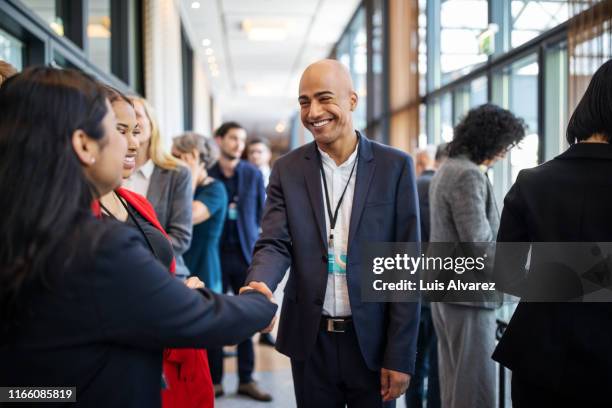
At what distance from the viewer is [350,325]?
1.65m

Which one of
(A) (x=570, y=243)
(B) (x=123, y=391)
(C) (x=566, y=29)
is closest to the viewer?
(B) (x=123, y=391)

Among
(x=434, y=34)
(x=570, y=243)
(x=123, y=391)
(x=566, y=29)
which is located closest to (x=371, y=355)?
(x=570, y=243)

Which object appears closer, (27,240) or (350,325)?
(27,240)

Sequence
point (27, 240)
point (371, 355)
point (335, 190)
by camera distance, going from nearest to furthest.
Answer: point (27, 240) → point (371, 355) → point (335, 190)

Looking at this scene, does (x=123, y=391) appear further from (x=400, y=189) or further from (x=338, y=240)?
(x=400, y=189)

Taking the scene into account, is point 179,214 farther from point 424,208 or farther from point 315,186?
Answer: point 424,208

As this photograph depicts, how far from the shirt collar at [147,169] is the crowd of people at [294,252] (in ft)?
0.03

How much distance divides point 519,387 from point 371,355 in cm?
44

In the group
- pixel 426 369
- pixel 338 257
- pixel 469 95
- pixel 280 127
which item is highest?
pixel 280 127

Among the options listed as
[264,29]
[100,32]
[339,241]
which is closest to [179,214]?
[339,241]

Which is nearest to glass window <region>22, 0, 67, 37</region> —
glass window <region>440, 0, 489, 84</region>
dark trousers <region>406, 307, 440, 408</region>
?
dark trousers <region>406, 307, 440, 408</region>

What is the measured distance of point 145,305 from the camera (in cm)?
93

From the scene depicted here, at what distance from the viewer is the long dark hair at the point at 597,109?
1.35 meters

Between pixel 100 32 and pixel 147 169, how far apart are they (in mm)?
3424
